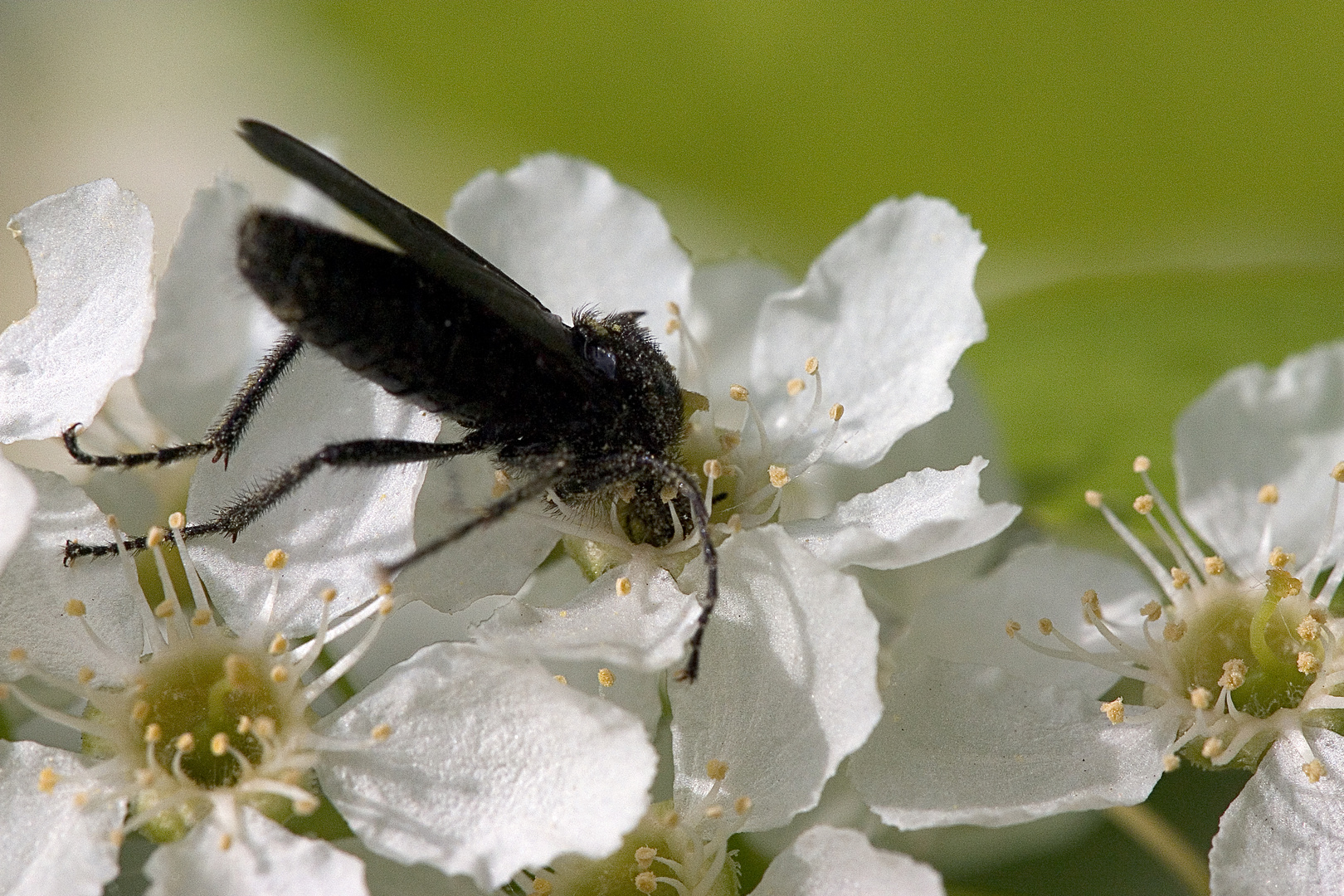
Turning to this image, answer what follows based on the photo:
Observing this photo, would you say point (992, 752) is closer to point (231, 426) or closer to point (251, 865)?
point (251, 865)

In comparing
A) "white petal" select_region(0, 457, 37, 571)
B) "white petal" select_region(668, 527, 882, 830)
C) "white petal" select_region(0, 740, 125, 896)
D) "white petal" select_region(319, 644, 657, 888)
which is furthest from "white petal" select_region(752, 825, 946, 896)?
"white petal" select_region(0, 457, 37, 571)

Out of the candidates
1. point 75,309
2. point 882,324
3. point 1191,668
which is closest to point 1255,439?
point 1191,668

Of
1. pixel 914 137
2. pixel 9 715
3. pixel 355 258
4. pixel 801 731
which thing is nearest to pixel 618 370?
pixel 355 258

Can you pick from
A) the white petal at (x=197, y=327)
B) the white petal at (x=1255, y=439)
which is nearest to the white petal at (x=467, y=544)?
the white petal at (x=197, y=327)

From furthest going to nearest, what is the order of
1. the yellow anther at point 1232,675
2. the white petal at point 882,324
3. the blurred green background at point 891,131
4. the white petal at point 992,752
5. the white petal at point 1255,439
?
the blurred green background at point 891,131 → the white petal at point 1255,439 → the white petal at point 882,324 → the yellow anther at point 1232,675 → the white petal at point 992,752

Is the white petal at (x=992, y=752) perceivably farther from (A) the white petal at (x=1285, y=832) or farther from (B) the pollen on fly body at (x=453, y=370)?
(B) the pollen on fly body at (x=453, y=370)

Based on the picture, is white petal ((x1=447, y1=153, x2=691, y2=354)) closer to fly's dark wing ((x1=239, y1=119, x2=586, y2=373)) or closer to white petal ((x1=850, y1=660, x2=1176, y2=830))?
fly's dark wing ((x1=239, y1=119, x2=586, y2=373))

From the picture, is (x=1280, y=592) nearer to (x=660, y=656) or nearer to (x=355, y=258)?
(x=660, y=656)
